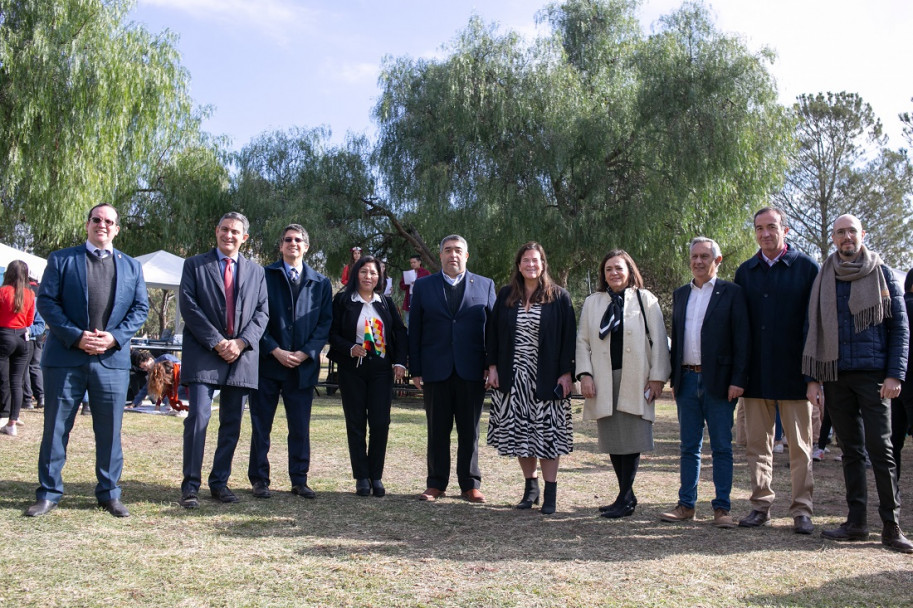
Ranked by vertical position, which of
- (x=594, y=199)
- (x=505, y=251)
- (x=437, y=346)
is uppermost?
(x=594, y=199)

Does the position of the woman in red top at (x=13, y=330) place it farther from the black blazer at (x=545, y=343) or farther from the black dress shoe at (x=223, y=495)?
the black blazer at (x=545, y=343)

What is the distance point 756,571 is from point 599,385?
1.63m

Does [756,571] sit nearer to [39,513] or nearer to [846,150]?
[39,513]

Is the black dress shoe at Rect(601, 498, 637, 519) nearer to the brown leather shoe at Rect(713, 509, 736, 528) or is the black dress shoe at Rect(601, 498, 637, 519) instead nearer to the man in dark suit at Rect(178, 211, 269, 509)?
the brown leather shoe at Rect(713, 509, 736, 528)

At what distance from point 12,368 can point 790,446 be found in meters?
Result: 7.51

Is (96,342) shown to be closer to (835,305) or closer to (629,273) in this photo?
(629,273)

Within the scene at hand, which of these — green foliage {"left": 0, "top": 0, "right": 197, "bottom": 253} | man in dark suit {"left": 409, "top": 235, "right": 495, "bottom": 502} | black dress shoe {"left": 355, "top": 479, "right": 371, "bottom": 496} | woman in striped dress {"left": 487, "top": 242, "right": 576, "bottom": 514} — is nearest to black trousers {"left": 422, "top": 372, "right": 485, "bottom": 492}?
man in dark suit {"left": 409, "top": 235, "right": 495, "bottom": 502}

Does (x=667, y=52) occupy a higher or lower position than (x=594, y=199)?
higher

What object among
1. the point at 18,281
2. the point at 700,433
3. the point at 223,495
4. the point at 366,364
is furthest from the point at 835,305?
the point at 18,281

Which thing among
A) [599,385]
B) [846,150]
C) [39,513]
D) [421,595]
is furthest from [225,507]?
[846,150]

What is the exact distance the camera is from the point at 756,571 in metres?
3.86

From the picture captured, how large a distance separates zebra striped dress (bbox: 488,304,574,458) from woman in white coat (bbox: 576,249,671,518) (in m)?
0.22

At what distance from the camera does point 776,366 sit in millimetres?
4879

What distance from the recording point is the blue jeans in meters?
4.96
